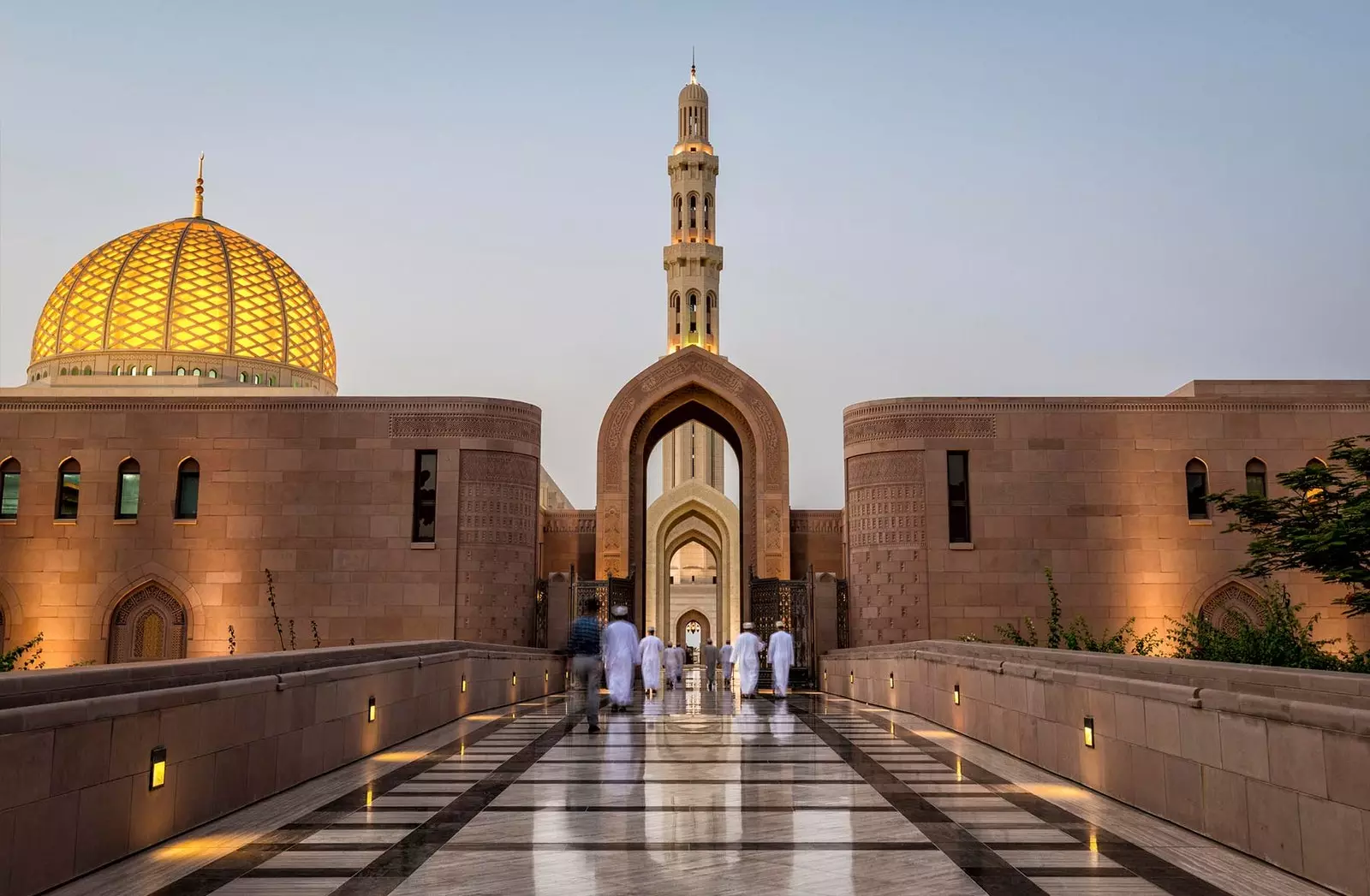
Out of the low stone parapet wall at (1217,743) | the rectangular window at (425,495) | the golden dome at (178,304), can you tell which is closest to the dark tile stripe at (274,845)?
the low stone parapet wall at (1217,743)

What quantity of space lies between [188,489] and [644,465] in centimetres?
987

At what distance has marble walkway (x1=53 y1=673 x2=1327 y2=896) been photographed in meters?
4.59

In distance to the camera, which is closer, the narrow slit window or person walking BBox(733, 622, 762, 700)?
person walking BBox(733, 622, 762, 700)

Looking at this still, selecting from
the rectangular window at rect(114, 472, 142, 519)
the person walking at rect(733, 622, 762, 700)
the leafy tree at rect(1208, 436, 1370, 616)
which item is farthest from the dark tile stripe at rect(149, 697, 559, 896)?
the rectangular window at rect(114, 472, 142, 519)

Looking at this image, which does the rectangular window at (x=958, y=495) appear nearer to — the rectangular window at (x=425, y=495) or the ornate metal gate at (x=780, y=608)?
the ornate metal gate at (x=780, y=608)

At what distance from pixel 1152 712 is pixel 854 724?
19.9 ft

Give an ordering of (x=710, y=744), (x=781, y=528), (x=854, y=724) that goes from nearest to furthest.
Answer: (x=710, y=744), (x=854, y=724), (x=781, y=528)

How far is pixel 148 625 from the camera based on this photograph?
21234 millimetres

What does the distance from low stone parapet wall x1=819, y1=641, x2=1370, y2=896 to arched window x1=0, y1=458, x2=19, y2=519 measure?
19.0 m

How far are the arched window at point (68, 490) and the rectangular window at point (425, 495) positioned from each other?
6125 millimetres

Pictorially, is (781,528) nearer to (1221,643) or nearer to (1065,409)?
(1065,409)

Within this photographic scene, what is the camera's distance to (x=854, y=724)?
479 inches

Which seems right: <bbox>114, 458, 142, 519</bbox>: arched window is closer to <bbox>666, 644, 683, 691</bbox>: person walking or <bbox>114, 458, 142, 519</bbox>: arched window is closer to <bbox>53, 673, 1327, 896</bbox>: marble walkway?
<bbox>666, 644, 683, 691</bbox>: person walking

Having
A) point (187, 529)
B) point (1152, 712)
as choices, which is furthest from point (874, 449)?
point (1152, 712)
